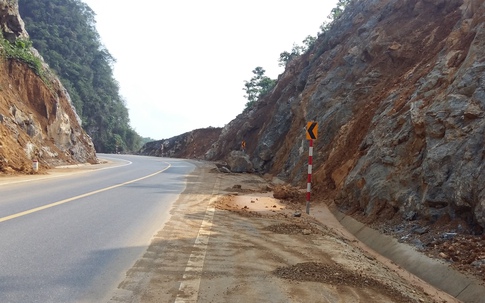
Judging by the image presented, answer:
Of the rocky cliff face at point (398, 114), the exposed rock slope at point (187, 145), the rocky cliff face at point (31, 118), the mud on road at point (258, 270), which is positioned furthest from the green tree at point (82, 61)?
the mud on road at point (258, 270)

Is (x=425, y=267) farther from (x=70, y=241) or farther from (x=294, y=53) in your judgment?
(x=294, y=53)

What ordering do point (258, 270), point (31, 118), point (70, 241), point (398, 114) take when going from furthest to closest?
point (31, 118)
point (398, 114)
point (70, 241)
point (258, 270)

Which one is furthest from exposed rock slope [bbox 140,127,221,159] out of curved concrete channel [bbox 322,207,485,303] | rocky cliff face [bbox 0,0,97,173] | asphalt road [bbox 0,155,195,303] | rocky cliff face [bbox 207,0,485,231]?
curved concrete channel [bbox 322,207,485,303]

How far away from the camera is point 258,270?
15.4 feet

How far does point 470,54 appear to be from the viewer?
8.91 meters

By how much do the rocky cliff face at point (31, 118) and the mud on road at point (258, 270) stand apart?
47.5 ft

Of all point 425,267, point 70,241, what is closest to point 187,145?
point 70,241

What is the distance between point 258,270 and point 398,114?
7526mm

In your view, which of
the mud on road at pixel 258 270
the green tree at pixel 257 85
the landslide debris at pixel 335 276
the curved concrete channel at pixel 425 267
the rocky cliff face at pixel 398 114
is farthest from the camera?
the green tree at pixel 257 85

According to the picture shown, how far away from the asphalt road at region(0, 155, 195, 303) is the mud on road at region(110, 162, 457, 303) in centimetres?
31

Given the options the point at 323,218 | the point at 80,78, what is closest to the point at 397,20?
the point at 323,218

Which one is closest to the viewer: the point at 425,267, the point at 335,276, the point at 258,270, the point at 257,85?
the point at 335,276

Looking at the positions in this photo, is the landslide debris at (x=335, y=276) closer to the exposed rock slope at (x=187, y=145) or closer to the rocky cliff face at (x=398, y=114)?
the rocky cliff face at (x=398, y=114)

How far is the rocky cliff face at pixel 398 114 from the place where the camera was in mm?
6973
